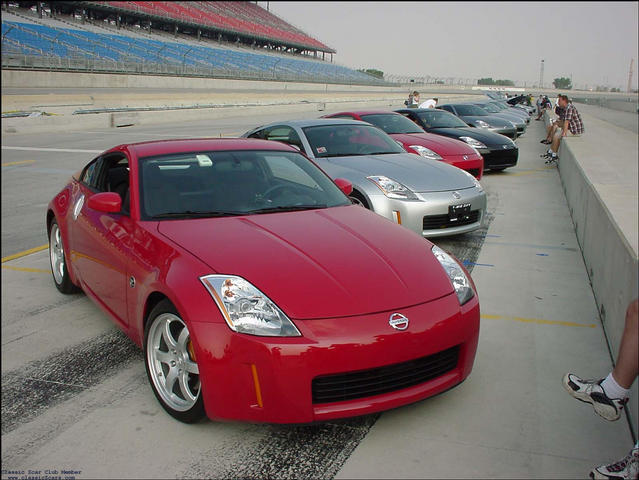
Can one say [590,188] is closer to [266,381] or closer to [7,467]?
[266,381]

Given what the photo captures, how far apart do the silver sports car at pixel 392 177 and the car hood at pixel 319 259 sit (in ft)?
8.28

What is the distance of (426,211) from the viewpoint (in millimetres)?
6504

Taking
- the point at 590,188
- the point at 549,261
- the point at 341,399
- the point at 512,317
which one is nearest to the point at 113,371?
the point at 341,399

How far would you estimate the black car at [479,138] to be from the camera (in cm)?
1281

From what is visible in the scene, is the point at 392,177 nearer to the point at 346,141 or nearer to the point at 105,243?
the point at 346,141

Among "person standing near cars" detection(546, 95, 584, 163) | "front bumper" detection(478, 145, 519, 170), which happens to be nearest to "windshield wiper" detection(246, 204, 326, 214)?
"front bumper" detection(478, 145, 519, 170)

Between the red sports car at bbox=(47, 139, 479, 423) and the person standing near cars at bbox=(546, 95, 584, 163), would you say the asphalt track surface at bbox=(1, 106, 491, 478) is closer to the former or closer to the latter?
the red sports car at bbox=(47, 139, 479, 423)

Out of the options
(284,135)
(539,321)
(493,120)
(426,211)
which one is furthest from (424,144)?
(493,120)

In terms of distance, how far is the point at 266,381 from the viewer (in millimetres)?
2818

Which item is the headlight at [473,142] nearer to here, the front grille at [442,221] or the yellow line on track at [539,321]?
the front grille at [442,221]

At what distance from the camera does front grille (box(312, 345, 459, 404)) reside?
114 inches

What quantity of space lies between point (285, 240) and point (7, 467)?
1.74 metres

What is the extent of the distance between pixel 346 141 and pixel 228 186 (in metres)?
4.15

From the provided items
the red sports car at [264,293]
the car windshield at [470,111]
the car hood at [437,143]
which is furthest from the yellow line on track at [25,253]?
the car windshield at [470,111]
